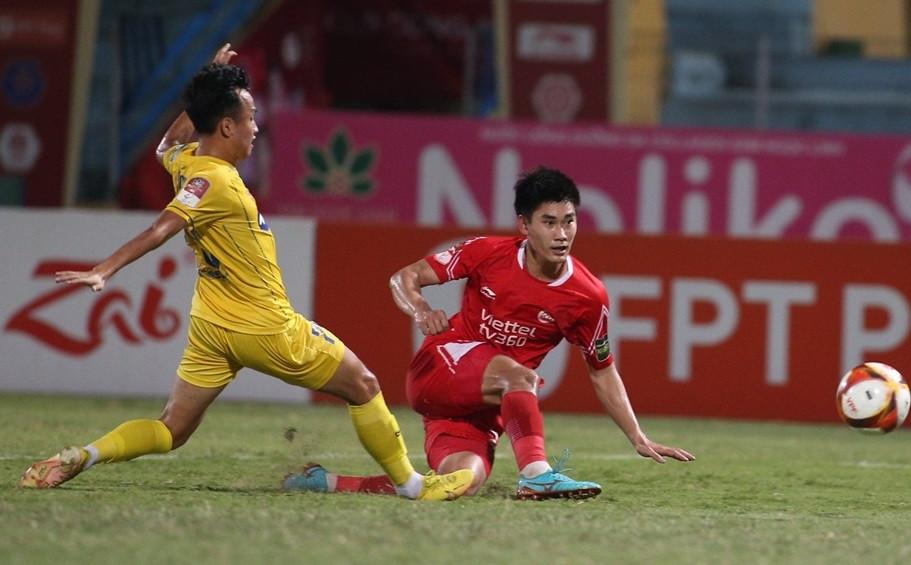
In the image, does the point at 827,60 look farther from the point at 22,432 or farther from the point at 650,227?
the point at 22,432

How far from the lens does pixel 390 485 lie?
23.1 ft

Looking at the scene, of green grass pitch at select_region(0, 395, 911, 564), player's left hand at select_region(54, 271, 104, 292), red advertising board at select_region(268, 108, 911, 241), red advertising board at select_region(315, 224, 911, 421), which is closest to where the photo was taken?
green grass pitch at select_region(0, 395, 911, 564)

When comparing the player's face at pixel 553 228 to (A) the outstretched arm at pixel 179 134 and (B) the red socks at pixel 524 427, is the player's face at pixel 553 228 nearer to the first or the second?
(B) the red socks at pixel 524 427

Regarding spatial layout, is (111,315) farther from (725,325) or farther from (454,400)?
(454,400)

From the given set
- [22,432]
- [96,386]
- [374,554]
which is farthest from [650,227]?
[374,554]

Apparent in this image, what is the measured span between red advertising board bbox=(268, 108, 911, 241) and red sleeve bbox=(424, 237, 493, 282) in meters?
8.61

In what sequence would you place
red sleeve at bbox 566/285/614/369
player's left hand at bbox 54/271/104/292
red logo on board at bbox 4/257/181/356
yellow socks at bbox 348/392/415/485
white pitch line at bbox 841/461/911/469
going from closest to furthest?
player's left hand at bbox 54/271/104/292 → yellow socks at bbox 348/392/415/485 → red sleeve at bbox 566/285/614/369 → white pitch line at bbox 841/461/911/469 → red logo on board at bbox 4/257/181/356

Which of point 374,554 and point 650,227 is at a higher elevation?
point 650,227

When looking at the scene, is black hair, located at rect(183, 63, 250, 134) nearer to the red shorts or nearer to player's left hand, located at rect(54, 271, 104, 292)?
player's left hand, located at rect(54, 271, 104, 292)

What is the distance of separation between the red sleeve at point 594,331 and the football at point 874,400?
1.28m

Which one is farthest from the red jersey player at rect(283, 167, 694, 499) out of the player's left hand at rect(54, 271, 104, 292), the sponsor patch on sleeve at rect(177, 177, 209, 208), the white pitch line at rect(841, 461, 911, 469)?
the white pitch line at rect(841, 461, 911, 469)

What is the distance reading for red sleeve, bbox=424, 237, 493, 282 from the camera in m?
7.24

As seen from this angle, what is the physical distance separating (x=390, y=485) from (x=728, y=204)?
388 inches

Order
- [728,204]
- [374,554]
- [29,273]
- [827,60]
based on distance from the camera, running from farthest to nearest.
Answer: [827,60] → [728,204] → [29,273] → [374,554]
